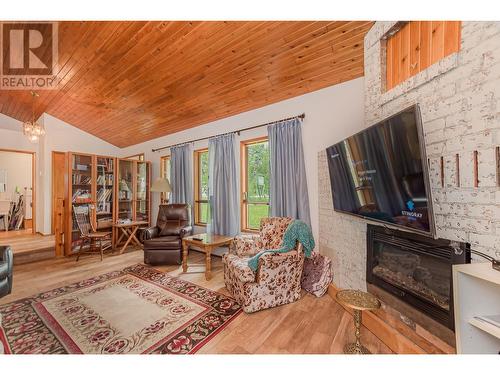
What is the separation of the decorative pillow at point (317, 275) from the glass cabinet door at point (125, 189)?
431 centimetres

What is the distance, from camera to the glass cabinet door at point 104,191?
181 inches

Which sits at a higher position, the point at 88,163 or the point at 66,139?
the point at 66,139

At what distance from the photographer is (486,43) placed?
1.20m

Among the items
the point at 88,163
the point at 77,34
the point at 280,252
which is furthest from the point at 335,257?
the point at 88,163

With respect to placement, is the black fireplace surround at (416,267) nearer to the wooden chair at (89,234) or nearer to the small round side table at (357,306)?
the small round side table at (357,306)

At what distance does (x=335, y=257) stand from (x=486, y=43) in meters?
2.14

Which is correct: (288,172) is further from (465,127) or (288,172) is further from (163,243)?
(163,243)

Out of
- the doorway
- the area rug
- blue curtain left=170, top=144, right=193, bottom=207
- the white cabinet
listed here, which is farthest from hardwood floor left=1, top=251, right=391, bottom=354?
the doorway

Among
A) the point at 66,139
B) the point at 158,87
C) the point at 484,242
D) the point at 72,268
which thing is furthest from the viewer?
the point at 66,139

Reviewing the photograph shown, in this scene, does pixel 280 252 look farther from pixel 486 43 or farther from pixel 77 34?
pixel 77 34

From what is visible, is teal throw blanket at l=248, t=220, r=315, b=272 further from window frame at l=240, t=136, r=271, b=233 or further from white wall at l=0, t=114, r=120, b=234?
white wall at l=0, t=114, r=120, b=234

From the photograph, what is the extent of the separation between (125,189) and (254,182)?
11.0 feet

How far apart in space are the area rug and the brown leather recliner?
2.13 feet

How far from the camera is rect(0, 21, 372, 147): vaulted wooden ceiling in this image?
209cm
